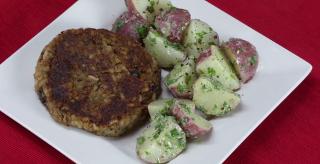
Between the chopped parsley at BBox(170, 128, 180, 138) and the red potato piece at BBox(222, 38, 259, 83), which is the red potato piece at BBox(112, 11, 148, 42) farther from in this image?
the chopped parsley at BBox(170, 128, 180, 138)

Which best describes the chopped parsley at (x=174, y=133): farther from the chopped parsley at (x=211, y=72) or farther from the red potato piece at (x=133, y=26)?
the red potato piece at (x=133, y=26)

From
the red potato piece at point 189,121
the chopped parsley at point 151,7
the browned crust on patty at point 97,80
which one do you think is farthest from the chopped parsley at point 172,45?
the red potato piece at point 189,121

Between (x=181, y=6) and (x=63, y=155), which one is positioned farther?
(x=181, y=6)

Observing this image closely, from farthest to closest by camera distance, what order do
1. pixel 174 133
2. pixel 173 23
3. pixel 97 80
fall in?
1. pixel 173 23
2. pixel 97 80
3. pixel 174 133

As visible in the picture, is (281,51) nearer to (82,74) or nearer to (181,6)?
(181,6)

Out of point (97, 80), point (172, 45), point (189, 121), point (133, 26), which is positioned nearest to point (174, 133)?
point (189, 121)

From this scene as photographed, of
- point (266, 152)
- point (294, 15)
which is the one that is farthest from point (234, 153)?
point (294, 15)

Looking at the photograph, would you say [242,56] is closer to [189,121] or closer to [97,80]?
[189,121]
